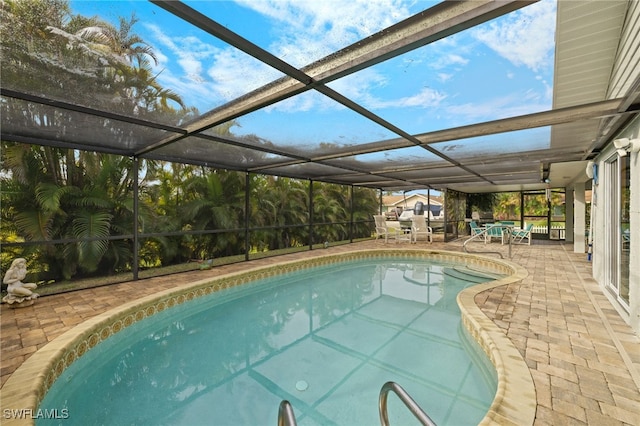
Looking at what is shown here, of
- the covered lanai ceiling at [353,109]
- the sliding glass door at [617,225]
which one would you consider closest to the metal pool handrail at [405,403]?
the covered lanai ceiling at [353,109]

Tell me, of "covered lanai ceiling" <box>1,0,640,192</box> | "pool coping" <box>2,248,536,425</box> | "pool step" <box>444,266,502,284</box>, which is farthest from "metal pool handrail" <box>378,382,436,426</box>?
"pool step" <box>444,266,502,284</box>

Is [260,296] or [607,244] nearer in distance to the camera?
[607,244]

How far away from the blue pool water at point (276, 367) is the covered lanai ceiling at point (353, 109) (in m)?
3.13

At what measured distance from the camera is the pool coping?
82.5 inches

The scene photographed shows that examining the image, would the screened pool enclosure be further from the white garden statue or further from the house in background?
the house in background

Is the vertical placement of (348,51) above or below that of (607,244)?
above

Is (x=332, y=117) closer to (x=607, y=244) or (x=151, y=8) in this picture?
(x=151, y=8)

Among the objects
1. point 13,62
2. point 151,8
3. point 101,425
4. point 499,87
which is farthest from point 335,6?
point 101,425

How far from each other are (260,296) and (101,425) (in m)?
3.83

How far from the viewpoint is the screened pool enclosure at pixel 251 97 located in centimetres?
199

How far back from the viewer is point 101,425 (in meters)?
2.56

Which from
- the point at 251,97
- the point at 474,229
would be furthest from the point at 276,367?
the point at 474,229

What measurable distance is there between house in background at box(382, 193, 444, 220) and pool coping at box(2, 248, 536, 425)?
13.4 metres

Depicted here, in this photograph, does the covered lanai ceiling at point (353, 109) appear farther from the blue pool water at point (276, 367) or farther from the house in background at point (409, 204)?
the house in background at point (409, 204)
